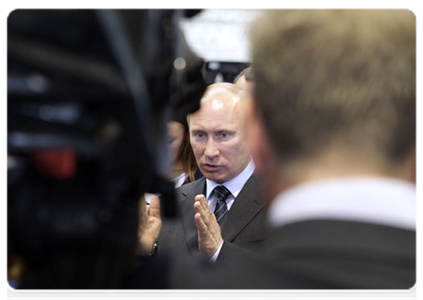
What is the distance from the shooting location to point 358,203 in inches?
31.9

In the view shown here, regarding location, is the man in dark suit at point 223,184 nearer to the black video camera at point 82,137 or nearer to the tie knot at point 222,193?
the tie knot at point 222,193

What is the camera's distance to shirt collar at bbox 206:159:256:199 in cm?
275

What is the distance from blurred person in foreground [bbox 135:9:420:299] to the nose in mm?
1787

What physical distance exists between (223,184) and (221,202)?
0.27ft

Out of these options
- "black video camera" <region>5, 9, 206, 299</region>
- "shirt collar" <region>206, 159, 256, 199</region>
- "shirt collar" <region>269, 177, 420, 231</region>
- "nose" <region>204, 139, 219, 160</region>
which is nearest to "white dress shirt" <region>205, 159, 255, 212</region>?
"shirt collar" <region>206, 159, 256, 199</region>

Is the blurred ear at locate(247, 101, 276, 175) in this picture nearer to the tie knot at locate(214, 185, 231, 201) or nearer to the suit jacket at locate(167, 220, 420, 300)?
the suit jacket at locate(167, 220, 420, 300)

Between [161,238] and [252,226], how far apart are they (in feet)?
1.23

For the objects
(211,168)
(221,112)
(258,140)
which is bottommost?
(211,168)

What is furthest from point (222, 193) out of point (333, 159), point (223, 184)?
point (333, 159)

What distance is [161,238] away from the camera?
259cm

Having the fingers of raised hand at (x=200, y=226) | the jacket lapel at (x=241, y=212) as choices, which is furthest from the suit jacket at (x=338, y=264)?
the jacket lapel at (x=241, y=212)

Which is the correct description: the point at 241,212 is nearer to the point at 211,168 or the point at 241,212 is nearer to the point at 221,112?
the point at 211,168

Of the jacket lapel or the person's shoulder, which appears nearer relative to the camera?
the jacket lapel
